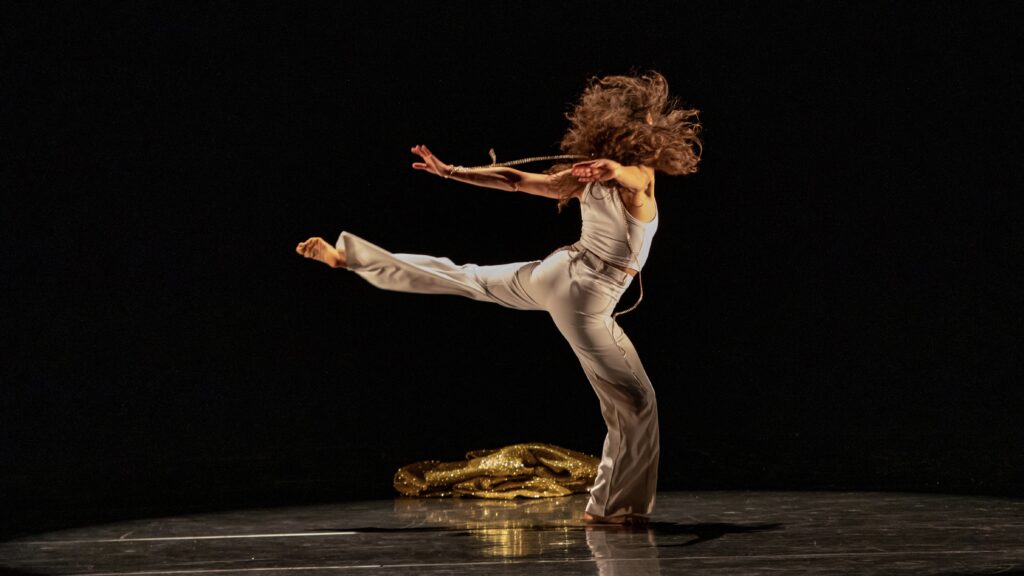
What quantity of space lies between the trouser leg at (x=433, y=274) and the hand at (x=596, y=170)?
39 cm

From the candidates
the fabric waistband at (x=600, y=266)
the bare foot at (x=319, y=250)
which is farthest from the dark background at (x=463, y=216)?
the bare foot at (x=319, y=250)

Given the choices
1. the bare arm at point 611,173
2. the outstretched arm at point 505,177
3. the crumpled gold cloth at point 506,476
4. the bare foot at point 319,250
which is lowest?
the crumpled gold cloth at point 506,476

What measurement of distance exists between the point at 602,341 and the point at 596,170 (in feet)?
1.74

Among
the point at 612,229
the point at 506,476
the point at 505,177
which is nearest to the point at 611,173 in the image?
the point at 612,229

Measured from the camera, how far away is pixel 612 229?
11.2ft

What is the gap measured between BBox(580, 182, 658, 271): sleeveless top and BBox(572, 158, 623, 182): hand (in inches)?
6.0

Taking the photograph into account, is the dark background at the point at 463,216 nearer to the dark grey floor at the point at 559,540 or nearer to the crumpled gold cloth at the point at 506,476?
the crumpled gold cloth at the point at 506,476

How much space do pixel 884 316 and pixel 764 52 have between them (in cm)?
145

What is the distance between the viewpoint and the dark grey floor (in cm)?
274

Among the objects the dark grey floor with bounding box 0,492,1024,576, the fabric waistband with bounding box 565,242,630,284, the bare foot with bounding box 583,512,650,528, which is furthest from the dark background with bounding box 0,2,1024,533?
the fabric waistband with bounding box 565,242,630,284

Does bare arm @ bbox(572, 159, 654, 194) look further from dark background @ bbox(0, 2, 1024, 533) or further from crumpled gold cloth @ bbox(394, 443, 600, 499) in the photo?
dark background @ bbox(0, 2, 1024, 533)

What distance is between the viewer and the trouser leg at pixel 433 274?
3457 millimetres

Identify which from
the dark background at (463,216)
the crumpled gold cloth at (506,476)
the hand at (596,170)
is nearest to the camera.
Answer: the hand at (596,170)

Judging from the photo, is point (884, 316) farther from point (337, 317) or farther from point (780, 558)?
point (780, 558)
